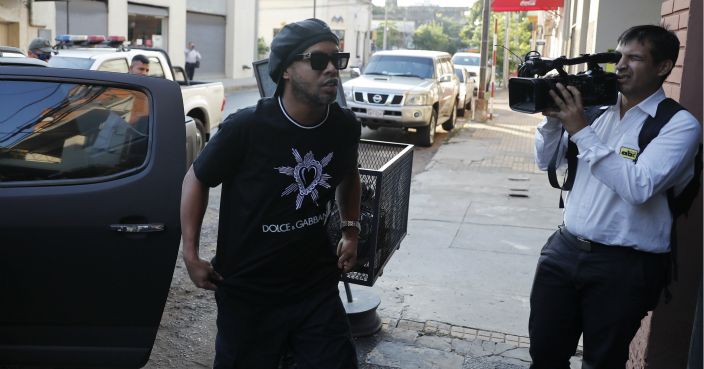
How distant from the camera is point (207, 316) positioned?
199 inches

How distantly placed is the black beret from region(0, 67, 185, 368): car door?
3.11 ft

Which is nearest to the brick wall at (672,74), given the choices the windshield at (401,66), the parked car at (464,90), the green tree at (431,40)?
the windshield at (401,66)

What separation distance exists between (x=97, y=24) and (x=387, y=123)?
15.0m

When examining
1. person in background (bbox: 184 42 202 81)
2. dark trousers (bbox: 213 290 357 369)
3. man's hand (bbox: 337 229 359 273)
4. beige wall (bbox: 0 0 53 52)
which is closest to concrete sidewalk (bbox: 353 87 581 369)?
man's hand (bbox: 337 229 359 273)

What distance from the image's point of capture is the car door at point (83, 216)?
3.25 meters

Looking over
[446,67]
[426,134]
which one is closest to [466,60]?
[446,67]

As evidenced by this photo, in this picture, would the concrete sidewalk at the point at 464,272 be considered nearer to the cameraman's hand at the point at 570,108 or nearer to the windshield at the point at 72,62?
the cameraman's hand at the point at 570,108

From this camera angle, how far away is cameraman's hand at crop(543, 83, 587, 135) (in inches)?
110

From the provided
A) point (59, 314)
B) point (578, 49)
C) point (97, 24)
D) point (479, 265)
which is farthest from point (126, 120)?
point (97, 24)

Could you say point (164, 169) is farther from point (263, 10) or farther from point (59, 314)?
point (263, 10)

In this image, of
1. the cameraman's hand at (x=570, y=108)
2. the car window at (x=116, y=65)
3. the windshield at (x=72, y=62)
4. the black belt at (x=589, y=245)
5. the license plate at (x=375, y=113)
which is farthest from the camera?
the license plate at (x=375, y=113)

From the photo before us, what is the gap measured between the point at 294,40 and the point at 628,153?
131cm

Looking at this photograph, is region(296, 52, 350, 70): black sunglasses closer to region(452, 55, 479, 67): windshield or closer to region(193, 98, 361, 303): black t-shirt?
region(193, 98, 361, 303): black t-shirt

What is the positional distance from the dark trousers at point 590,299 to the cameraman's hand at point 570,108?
49cm
